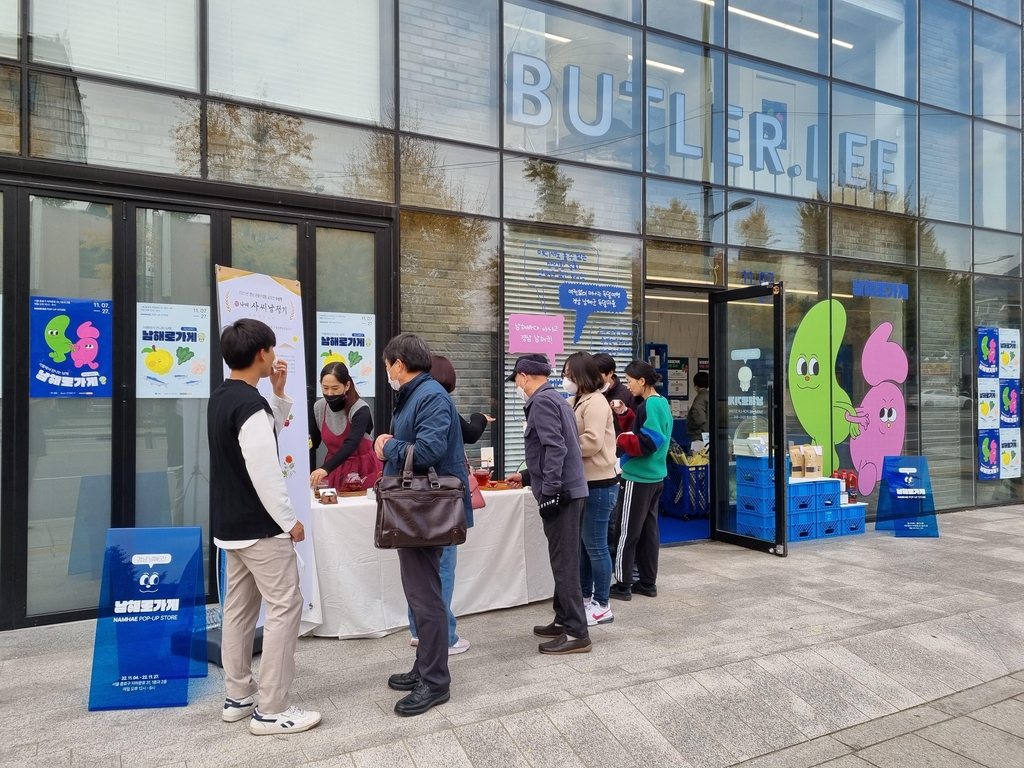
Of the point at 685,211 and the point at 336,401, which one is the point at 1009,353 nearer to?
the point at 685,211

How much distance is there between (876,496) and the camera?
9.20 m

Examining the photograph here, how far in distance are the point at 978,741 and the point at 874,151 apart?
7.79 metres

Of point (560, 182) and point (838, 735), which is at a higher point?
point (560, 182)

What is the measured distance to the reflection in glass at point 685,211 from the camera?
7910 mm

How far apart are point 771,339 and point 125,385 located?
229 inches

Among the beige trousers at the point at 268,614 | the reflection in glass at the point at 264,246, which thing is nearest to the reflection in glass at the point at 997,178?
the reflection in glass at the point at 264,246

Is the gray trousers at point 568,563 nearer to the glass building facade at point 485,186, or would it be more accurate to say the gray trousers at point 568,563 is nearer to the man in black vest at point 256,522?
the man in black vest at point 256,522

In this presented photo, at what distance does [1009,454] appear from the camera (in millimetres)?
10672

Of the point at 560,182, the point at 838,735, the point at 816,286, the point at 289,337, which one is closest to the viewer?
the point at 838,735

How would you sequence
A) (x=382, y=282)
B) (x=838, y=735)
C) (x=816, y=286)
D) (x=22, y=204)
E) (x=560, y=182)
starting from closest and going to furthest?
(x=838, y=735) < (x=22, y=204) < (x=382, y=282) < (x=560, y=182) < (x=816, y=286)

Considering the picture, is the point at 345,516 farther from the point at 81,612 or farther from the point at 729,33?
the point at 729,33

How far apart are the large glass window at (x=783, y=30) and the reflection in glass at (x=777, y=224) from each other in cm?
168

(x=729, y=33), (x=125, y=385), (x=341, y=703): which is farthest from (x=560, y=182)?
(x=341, y=703)

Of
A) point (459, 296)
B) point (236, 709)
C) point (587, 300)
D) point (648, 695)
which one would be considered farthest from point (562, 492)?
point (587, 300)
